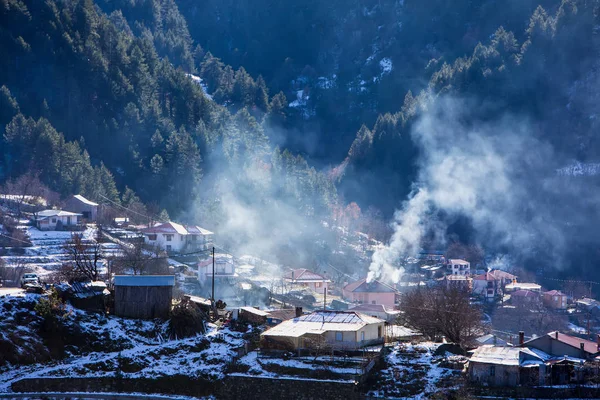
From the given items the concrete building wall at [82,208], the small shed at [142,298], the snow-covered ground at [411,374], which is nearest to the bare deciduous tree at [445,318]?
the snow-covered ground at [411,374]

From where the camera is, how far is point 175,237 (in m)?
74.2

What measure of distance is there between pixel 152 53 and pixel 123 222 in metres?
41.5

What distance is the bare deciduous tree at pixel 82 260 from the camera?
46.3 m

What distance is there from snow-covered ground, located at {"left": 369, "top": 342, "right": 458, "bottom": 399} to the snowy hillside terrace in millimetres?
6314

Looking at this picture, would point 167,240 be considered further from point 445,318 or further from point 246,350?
point 246,350

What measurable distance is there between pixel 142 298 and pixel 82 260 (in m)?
17.7

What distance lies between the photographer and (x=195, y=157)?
9562 cm

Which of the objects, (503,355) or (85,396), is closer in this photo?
(85,396)

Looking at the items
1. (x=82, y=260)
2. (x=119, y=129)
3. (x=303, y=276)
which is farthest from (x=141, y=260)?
(x=119, y=129)

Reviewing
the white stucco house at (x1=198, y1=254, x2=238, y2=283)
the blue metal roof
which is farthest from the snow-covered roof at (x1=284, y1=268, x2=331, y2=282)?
the blue metal roof

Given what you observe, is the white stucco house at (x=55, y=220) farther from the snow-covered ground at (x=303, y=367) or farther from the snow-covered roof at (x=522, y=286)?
the snow-covered ground at (x=303, y=367)

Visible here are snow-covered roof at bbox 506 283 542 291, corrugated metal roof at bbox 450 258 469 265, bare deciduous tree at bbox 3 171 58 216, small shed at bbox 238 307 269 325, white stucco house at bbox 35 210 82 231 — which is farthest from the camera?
corrugated metal roof at bbox 450 258 469 265

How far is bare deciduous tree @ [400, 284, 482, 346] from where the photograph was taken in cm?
4638

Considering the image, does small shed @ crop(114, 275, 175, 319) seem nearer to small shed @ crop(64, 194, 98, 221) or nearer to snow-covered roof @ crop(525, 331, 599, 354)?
snow-covered roof @ crop(525, 331, 599, 354)
